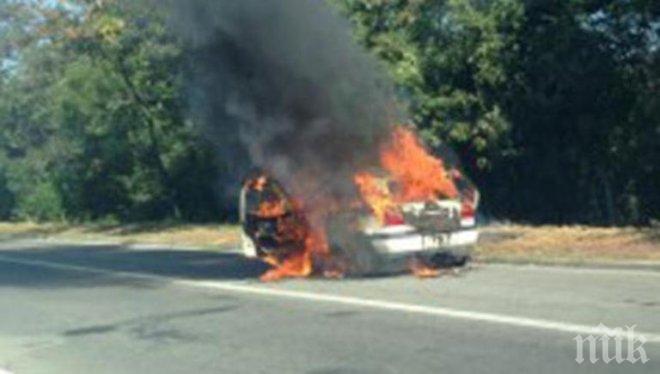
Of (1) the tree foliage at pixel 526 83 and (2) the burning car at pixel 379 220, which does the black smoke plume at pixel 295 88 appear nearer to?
(2) the burning car at pixel 379 220

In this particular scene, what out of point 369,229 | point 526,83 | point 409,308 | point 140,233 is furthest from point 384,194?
point 140,233

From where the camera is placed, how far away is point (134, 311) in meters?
13.8

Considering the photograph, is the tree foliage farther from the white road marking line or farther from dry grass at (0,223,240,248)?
the white road marking line

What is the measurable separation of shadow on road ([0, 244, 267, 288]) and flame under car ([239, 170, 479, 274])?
37.5 inches

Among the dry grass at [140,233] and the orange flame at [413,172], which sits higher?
the orange flame at [413,172]

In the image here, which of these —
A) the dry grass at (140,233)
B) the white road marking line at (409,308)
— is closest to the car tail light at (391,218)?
the white road marking line at (409,308)

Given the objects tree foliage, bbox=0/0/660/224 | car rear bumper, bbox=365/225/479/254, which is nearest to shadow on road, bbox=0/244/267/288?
car rear bumper, bbox=365/225/479/254

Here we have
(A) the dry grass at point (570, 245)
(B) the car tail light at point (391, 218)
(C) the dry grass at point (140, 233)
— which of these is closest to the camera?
(B) the car tail light at point (391, 218)

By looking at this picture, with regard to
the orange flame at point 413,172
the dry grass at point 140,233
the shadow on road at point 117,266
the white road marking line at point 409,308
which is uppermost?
the orange flame at point 413,172

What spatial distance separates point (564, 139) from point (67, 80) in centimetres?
1738

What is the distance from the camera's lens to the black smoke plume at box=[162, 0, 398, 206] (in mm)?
→ 15711

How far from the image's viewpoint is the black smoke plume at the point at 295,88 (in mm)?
Result: 15711

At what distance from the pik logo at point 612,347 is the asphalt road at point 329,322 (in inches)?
3.5

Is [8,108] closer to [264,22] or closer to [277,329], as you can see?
[264,22]
